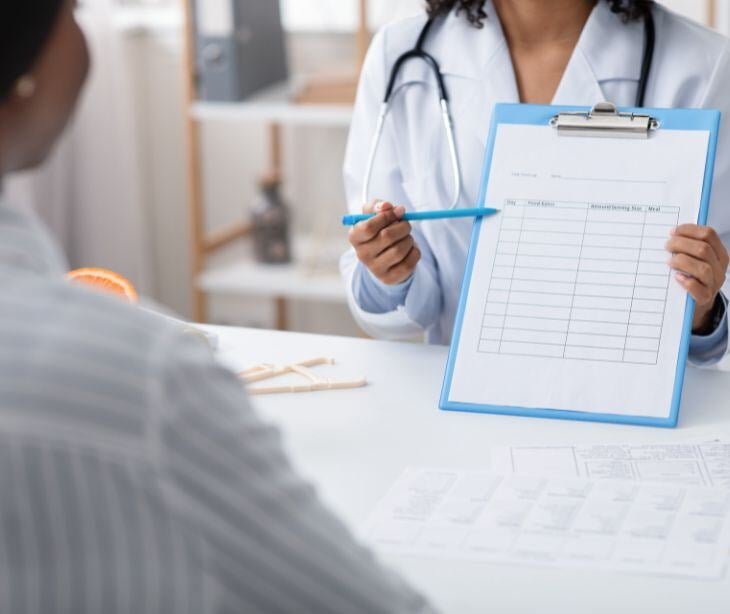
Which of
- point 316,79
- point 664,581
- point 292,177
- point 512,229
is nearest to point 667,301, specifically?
point 512,229

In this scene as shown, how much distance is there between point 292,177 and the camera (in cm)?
320

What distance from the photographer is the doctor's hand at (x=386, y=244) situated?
1.39 meters

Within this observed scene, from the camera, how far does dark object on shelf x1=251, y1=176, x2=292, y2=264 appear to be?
2.90 m

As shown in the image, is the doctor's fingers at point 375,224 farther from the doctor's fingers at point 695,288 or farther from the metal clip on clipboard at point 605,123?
the doctor's fingers at point 695,288

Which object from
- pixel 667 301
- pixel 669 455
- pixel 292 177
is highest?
pixel 667 301

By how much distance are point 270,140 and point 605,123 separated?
6.14ft

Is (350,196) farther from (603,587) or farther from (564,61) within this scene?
(603,587)

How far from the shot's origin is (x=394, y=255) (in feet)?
4.67

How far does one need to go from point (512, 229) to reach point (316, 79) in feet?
4.88

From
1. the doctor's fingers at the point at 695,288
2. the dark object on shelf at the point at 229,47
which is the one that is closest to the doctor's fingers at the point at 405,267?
the doctor's fingers at the point at 695,288

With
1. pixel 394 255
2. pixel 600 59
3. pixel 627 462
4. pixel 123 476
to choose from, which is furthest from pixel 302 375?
pixel 123 476

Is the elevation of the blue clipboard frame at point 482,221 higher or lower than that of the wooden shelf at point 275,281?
higher

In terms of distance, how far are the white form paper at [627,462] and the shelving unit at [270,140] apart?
5.25ft

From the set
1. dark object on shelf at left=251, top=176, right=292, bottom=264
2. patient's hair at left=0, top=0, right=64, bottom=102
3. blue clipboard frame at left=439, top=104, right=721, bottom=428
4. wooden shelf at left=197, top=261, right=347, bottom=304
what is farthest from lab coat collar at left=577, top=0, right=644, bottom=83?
dark object on shelf at left=251, top=176, right=292, bottom=264
